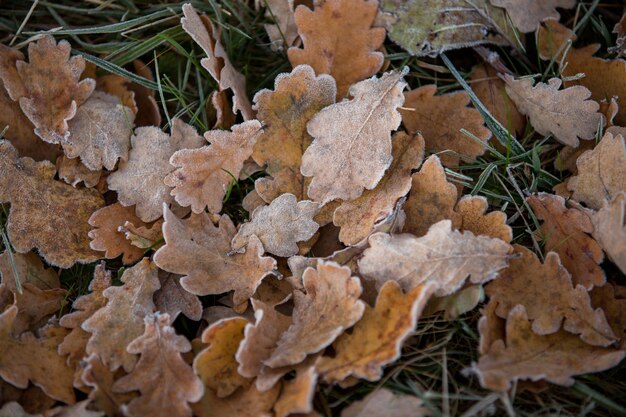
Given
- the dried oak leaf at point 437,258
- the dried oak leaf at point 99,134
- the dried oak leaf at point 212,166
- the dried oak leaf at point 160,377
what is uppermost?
the dried oak leaf at point 99,134

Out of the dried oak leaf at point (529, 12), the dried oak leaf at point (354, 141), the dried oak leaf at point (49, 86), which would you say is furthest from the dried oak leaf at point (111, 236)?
the dried oak leaf at point (529, 12)

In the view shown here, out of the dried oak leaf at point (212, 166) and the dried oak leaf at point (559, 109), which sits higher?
the dried oak leaf at point (212, 166)

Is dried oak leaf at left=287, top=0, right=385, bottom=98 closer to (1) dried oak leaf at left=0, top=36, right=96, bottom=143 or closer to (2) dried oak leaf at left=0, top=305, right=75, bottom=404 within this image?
(1) dried oak leaf at left=0, top=36, right=96, bottom=143

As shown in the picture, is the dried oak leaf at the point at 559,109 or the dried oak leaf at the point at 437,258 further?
the dried oak leaf at the point at 559,109

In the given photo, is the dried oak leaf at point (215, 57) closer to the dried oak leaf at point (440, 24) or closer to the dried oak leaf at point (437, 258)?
the dried oak leaf at point (440, 24)

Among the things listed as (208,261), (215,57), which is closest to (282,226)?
(208,261)

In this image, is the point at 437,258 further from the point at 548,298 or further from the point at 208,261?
the point at 208,261

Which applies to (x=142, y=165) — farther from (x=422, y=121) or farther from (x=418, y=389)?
(x=418, y=389)
